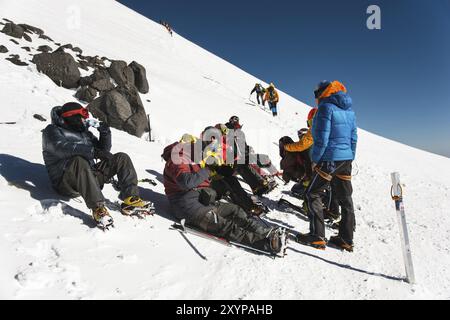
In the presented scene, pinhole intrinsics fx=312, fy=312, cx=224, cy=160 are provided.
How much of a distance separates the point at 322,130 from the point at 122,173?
2962 millimetres

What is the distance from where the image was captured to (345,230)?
459cm

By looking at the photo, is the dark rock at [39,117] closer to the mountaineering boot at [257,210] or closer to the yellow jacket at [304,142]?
the mountaineering boot at [257,210]

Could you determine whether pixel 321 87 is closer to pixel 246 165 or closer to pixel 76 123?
pixel 246 165

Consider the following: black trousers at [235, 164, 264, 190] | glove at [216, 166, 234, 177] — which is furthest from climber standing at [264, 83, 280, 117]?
glove at [216, 166, 234, 177]

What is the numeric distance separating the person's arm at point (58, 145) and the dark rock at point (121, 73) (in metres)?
9.88

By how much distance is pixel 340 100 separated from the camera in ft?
14.3

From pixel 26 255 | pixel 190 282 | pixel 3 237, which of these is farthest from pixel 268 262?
pixel 3 237

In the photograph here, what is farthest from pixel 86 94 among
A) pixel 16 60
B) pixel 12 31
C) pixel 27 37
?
pixel 12 31

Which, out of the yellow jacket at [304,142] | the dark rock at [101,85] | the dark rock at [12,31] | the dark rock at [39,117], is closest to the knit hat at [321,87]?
the yellow jacket at [304,142]

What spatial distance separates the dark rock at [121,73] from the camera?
532 inches

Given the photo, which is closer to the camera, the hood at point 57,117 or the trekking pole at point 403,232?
the trekking pole at point 403,232

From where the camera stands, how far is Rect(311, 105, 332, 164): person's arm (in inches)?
171

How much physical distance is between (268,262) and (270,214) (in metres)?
2.00
